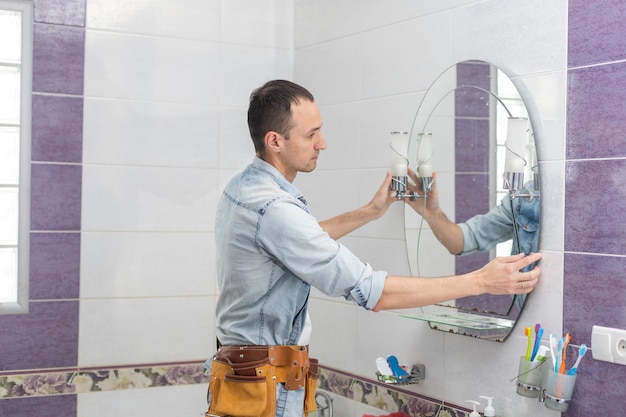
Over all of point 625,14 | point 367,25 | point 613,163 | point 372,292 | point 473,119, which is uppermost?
point 367,25

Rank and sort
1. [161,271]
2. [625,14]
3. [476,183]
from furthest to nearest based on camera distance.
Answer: [161,271]
[476,183]
[625,14]

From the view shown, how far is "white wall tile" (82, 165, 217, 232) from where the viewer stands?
2994 mm

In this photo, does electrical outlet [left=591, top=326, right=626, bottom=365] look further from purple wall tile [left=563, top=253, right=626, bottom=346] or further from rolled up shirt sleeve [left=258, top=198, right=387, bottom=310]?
rolled up shirt sleeve [left=258, top=198, right=387, bottom=310]

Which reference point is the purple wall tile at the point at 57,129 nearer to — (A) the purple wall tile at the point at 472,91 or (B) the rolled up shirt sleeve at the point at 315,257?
(B) the rolled up shirt sleeve at the point at 315,257

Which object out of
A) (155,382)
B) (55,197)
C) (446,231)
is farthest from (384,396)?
(55,197)

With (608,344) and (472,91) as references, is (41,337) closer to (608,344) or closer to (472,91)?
(472,91)

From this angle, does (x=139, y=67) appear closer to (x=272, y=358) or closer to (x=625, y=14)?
(x=272, y=358)

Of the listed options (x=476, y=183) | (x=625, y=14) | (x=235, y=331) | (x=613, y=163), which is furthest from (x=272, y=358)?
(x=625, y=14)

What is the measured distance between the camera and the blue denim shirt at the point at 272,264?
204 cm

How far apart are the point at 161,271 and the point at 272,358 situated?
1.05 metres

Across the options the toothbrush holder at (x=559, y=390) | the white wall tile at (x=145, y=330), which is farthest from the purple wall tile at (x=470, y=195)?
the white wall tile at (x=145, y=330)

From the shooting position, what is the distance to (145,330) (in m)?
3.06

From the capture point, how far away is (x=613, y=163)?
1.98 m

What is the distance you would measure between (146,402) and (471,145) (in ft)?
5.30
